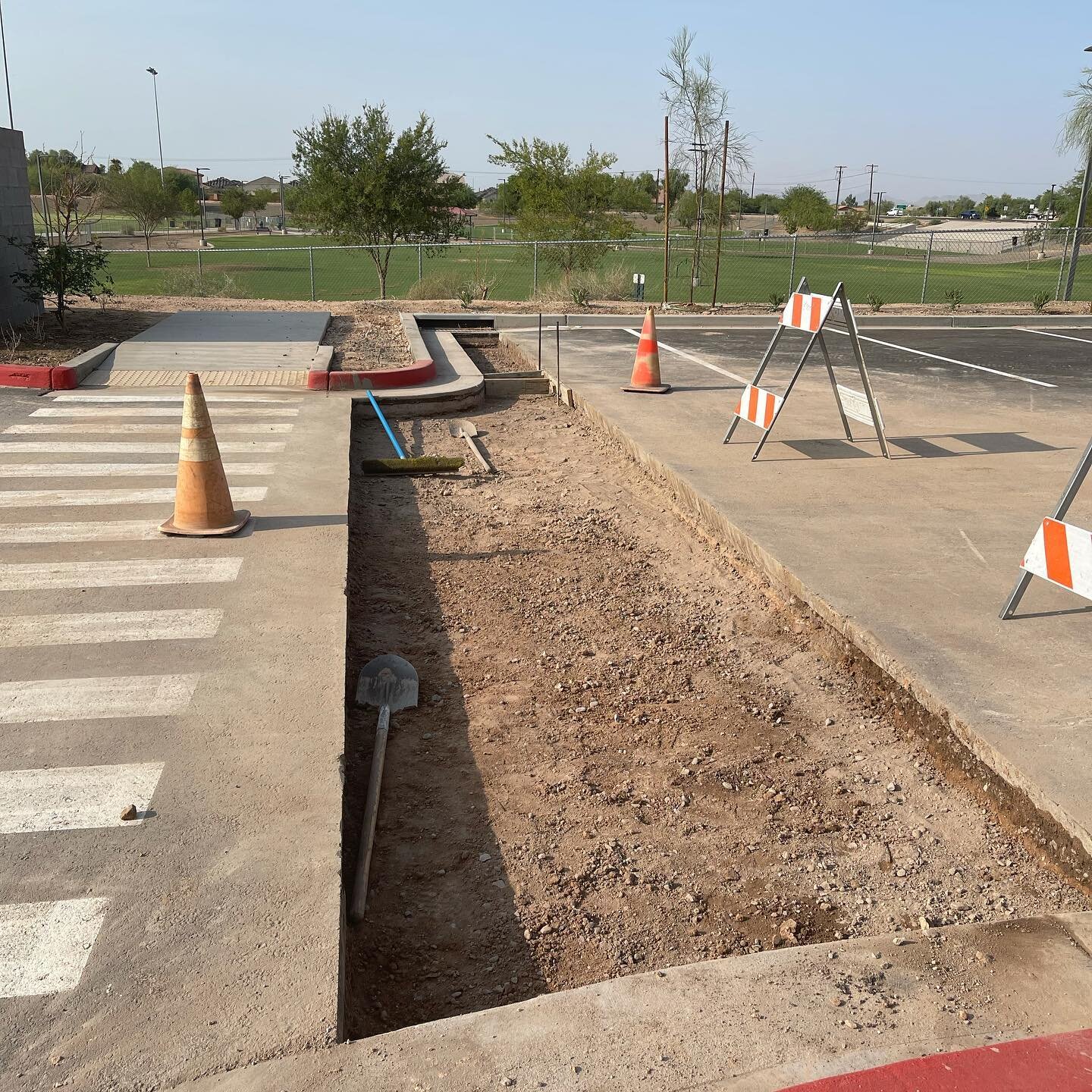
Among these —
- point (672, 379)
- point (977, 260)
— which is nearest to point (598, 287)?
point (672, 379)

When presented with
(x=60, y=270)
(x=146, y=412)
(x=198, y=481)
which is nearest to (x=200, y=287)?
(x=60, y=270)

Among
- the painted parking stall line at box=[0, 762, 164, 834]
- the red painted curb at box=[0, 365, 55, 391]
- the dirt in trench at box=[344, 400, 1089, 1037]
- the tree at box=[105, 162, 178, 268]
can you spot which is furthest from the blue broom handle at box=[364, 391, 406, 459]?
the tree at box=[105, 162, 178, 268]

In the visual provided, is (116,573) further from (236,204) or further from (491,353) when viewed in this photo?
(236,204)

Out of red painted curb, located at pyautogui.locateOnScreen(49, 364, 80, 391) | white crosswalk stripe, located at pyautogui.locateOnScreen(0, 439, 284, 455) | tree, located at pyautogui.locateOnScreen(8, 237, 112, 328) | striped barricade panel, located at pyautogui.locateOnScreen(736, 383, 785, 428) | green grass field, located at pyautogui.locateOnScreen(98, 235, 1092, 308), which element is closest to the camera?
striped barricade panel, located at pyautogui.locateOnScreen(736, 383, 785, 428)

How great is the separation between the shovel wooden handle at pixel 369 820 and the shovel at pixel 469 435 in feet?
15.3

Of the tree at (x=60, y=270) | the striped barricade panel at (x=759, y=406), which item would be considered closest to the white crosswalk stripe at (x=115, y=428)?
the striped barricade panel at (x=759, y=406)

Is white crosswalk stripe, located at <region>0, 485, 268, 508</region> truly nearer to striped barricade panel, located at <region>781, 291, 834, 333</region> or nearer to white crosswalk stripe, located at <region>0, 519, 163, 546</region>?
white crosswalk stripe, located at <region>0, 519, 163, 546</region>

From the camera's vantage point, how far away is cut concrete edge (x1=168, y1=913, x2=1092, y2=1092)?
245 cm

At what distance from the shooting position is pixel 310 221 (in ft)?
106

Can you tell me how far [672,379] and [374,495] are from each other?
5.31 metres

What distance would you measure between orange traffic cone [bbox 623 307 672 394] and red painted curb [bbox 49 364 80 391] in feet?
20.1

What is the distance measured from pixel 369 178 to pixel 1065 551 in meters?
29.3

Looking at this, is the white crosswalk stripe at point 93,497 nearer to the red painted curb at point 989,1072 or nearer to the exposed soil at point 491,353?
the red painted curb at point 989,1072

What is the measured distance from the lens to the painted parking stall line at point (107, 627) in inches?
196
